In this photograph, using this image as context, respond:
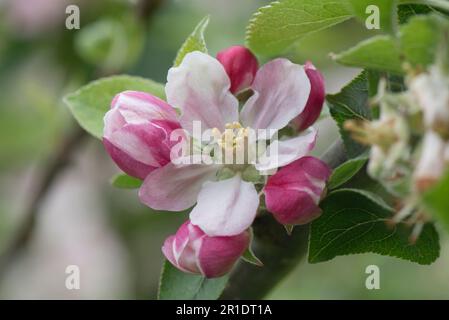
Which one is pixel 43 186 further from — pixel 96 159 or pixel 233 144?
pixel 233 144

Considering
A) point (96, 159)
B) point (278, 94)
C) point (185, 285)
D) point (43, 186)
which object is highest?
point (278, 94)

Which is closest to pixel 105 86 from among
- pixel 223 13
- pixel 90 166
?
pixel 223 13

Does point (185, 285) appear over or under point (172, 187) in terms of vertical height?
under

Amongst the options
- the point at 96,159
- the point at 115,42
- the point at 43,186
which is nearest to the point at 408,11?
the point at 115,42

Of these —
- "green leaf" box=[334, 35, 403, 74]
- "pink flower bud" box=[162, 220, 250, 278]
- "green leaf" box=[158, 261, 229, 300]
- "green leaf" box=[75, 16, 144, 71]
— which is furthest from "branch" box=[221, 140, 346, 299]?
"green leaf" box=[75, 16, 144, 71]
